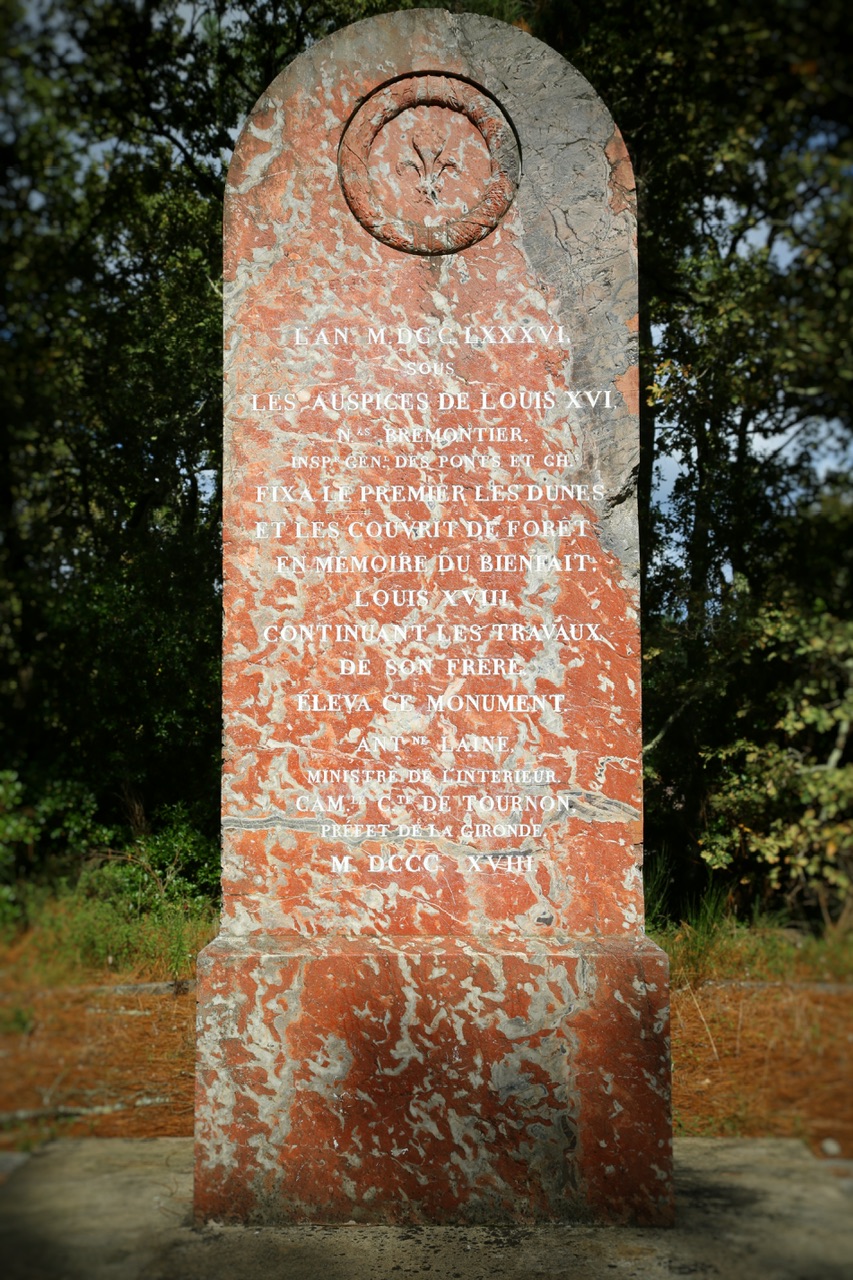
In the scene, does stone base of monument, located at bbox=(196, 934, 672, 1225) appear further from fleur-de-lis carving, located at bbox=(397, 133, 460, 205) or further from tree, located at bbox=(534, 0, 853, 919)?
fleur-de-lis carving, located at bbox=(397, 133, 460, 205)

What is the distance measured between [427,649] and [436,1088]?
127 centimetres

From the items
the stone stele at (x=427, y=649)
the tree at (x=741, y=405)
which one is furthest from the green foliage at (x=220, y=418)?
the stone stele at (x=427, y=649)

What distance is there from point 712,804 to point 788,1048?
1.87 meters

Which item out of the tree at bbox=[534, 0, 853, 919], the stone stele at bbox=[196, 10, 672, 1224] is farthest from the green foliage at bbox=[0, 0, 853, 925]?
the stone stele at bbox=[196, 10, 672, 1224]

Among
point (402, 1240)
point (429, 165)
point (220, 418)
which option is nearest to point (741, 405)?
point (429, 165)

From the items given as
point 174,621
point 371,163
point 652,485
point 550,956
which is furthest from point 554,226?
point 174,621

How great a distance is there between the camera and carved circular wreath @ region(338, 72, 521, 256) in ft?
11.0

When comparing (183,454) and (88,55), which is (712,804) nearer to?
(183,454)

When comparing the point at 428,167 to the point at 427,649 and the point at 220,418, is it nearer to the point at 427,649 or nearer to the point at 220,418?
the point at 427,649

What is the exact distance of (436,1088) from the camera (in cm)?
310

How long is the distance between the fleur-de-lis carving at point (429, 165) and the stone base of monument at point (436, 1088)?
2.32 meters

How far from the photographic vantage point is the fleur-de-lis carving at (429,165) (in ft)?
11.1

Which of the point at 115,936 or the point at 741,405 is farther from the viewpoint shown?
the point at 741,405

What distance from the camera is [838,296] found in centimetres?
317
